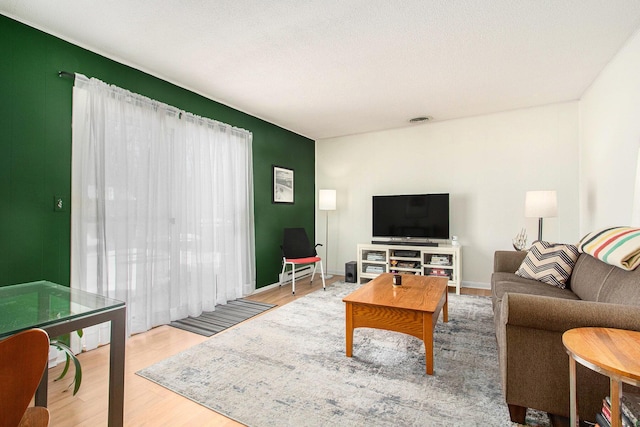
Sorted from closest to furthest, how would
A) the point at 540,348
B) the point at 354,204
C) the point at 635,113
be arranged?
the point at 540,348
the point at 635,113
the point at 354,204

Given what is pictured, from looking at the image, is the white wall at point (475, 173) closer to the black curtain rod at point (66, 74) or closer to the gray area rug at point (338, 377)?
the gray area rug at point (338, 377)

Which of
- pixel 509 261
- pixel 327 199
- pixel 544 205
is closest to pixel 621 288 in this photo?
pixel 509 261

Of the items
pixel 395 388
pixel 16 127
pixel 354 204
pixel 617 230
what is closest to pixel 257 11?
pixel 16 127

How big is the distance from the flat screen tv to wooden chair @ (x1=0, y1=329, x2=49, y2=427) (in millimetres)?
4385

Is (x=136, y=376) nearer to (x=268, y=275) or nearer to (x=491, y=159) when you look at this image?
(x=268, y=275)

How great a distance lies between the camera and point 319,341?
2.59 m

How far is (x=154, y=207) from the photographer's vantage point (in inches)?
116

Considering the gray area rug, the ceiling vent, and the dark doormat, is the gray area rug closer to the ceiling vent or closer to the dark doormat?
the dark doormat

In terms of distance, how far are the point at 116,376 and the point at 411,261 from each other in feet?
13.3

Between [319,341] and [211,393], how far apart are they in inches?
38.6

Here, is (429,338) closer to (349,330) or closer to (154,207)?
(349,330)

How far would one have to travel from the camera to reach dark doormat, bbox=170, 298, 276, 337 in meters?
2.93

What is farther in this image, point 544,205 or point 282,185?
point 282,185

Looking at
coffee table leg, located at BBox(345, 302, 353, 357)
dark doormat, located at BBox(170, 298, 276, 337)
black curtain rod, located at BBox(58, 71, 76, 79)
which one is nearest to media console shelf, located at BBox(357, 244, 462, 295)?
dark doormat, located at BBox(170, 298, 276, 337)
